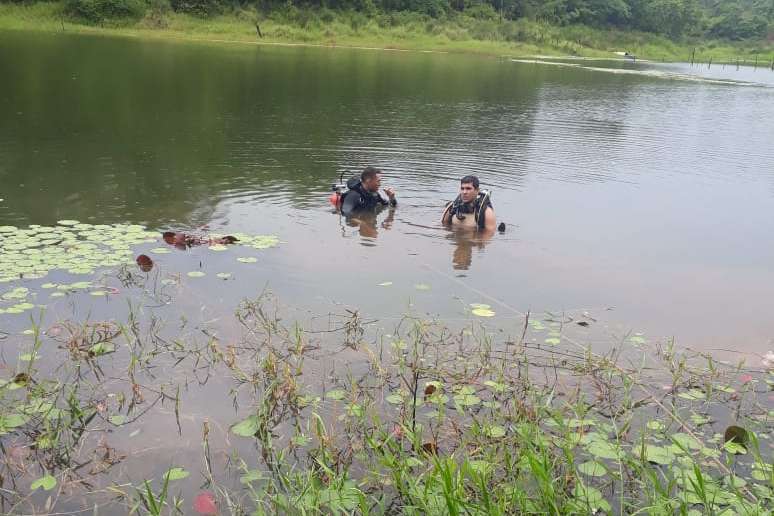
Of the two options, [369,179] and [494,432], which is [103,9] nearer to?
[369,179]

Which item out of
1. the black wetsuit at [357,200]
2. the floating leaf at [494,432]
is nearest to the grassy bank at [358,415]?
the floating leaf at [494,432]

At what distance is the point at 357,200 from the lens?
9.95 m

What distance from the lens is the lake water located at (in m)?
6.83

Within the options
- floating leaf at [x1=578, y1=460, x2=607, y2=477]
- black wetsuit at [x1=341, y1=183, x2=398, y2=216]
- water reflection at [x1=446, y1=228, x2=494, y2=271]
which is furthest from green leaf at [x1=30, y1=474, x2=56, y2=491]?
black wetsuit at [x1=341, y1=183, x2=398, y2=216]

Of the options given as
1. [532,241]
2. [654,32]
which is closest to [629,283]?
[532,241]

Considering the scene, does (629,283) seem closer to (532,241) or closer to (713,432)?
(532,241)

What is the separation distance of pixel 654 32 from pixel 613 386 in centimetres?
8323

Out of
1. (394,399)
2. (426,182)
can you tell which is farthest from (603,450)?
(426,182)

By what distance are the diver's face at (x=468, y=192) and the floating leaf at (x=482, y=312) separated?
3043mm

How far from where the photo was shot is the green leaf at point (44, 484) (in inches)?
143

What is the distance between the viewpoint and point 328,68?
3158 cm

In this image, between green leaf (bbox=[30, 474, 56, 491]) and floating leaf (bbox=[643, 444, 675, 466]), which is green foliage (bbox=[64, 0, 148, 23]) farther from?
floating leaf (bbox=[643, 444, 675, 466])

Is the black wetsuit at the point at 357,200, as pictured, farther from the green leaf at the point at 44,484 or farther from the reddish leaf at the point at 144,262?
the green leaf at the point at 44,484

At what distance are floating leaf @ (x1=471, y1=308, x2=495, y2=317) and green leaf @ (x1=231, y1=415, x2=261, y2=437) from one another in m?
2.65
